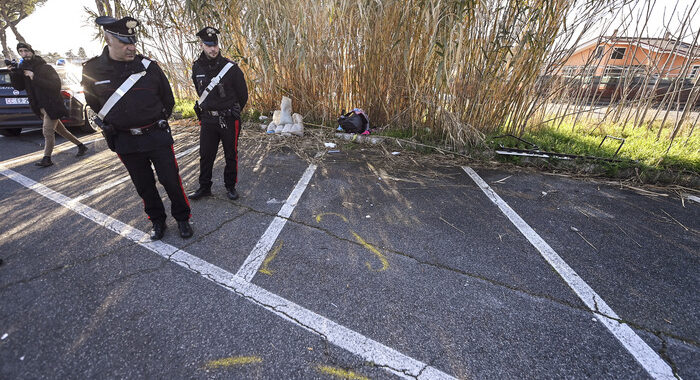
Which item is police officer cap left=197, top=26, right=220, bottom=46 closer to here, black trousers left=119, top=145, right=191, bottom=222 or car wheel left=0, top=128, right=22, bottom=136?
black trousers left=119, top=145, right=191, bottom=222

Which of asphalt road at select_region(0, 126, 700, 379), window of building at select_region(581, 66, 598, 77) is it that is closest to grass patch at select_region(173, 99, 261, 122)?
asphalt road at select_region(0, 126, 700, 379)

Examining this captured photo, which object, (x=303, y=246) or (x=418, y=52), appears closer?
(x=303, y=246)

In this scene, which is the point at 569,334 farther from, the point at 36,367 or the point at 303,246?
the point at 36,367

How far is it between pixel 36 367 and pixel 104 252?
3.34 feet

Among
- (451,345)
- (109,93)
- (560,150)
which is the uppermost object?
(109,93)

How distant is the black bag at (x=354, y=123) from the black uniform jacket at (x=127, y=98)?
322cm

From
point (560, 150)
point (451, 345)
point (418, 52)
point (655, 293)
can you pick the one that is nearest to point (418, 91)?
point (418, 52)

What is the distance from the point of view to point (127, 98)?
2.15m

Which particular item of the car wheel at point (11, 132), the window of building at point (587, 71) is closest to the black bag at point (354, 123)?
the window of building at point (587, 71)

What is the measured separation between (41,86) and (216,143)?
3165 mm

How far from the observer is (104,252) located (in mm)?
2326

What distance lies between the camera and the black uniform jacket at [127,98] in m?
2.13

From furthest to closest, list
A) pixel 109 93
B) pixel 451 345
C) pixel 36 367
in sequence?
pixel 109 93, pixel 451 345, pixel 36 367

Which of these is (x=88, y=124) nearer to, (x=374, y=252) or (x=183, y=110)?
(x=183, y=110)
